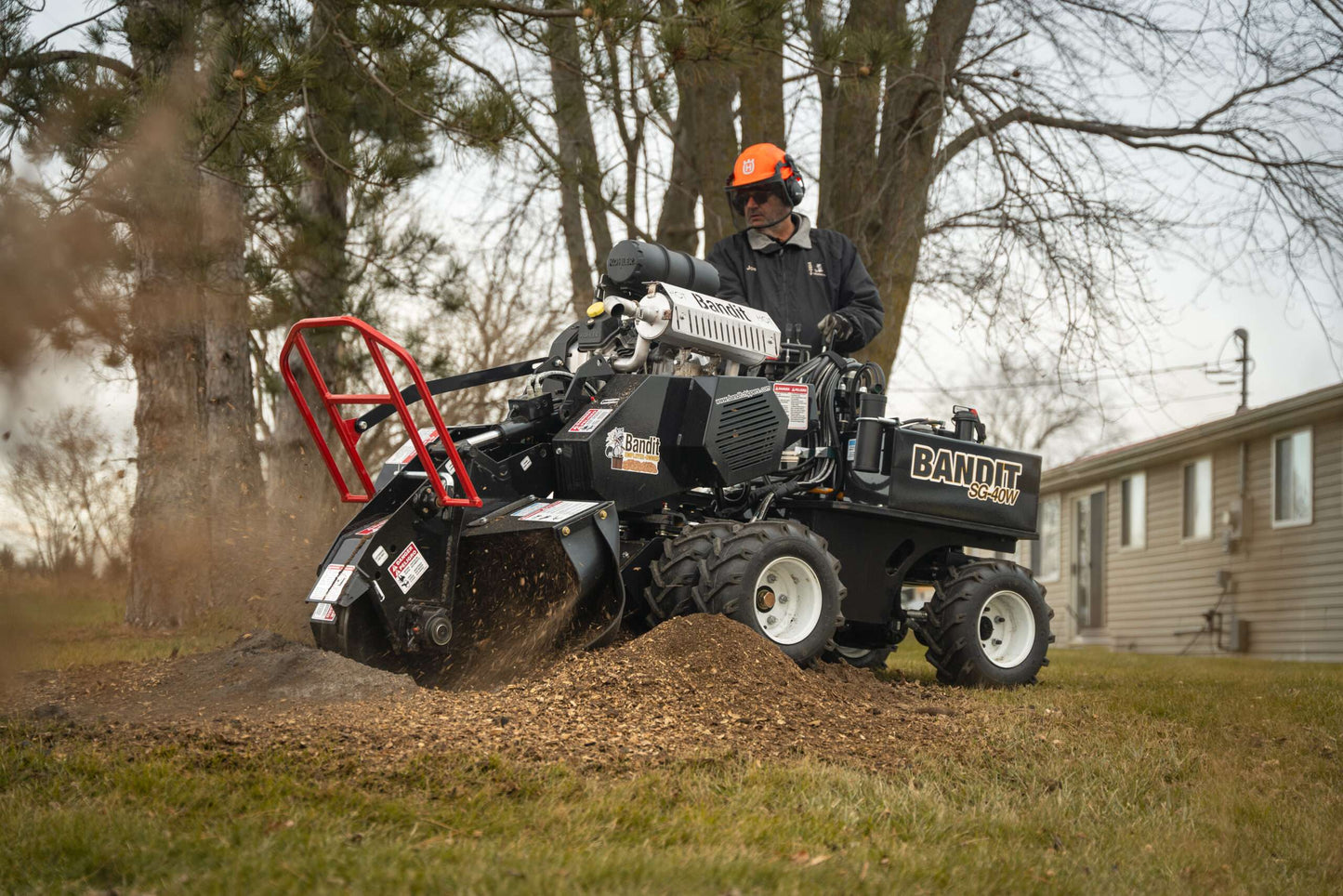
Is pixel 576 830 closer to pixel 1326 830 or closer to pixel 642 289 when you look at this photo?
pixel 1326 830

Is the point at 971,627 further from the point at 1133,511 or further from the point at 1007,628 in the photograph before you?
the point at 1133,511

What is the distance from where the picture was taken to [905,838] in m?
3.88

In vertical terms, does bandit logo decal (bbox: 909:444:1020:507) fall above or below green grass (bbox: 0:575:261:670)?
above

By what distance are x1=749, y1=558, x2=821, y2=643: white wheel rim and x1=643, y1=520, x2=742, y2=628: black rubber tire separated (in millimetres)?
362

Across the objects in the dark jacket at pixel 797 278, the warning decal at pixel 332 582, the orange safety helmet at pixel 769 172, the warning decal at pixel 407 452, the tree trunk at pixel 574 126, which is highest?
the tree trunk at pixel 574 126

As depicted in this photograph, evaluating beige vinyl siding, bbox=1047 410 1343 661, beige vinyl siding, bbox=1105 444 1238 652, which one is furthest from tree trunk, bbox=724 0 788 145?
beige vinyl siding, bbox=1105 444 1238 652

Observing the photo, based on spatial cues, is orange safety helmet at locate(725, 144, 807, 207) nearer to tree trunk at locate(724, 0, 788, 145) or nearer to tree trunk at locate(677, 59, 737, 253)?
tree trunk at locate(724, 0, 788, 145)

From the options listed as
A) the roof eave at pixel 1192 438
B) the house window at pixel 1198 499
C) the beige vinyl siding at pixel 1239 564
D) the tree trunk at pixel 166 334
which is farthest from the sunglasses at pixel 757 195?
the house window at pixel 1198 499

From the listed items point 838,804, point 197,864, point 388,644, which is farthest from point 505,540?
point 197,864

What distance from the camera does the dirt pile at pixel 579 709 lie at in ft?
14.4

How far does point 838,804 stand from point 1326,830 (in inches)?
62.7

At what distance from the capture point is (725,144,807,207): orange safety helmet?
7746 mm

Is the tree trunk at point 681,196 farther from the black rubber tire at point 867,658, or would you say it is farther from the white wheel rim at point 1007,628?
the white wheel rim at point 1007,628

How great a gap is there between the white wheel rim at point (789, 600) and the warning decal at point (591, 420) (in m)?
1.06
